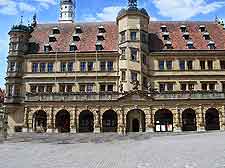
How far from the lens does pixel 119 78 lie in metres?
57.3

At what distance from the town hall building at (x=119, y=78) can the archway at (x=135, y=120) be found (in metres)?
0.15

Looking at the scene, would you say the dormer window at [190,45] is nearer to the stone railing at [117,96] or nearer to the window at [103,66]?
the stone railing at [117,96]

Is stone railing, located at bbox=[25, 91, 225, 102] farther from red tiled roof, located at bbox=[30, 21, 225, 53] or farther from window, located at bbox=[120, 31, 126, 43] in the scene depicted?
window, located at bbox=[120, 31, 126, 43]

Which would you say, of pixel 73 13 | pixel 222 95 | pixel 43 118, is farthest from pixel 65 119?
pixel 73 13

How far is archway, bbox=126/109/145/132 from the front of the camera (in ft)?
174

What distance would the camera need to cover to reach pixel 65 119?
187 feet

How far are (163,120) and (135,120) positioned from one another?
4.99 meters

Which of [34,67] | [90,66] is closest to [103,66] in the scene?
[90,66]

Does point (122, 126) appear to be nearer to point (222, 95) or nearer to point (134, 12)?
point (222, 95)

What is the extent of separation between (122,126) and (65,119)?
10855 mm

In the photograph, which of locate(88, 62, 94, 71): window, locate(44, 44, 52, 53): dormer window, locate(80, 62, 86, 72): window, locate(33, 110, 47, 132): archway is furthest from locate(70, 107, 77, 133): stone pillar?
locate(44, 44, 52, 53): dormer window

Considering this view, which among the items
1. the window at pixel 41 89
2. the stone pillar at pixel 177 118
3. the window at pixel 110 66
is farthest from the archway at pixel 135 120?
the window at pixel 41 89

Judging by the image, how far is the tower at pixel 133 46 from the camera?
184 ft

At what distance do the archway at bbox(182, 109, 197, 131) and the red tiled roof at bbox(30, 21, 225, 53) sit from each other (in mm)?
11442
